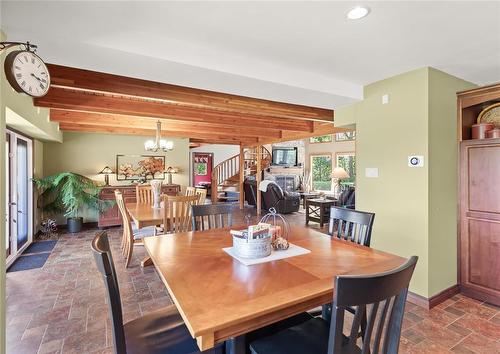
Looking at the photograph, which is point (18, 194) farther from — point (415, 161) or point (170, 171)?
point (415, 161)

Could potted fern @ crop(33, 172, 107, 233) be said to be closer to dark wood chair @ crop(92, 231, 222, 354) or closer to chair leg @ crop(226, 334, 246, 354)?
dark wood chair @ crop(92, 231, 222, 354)

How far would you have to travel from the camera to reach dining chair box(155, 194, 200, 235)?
3.39m

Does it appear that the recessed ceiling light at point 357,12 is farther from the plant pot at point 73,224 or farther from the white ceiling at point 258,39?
the plant pot at point 73,224

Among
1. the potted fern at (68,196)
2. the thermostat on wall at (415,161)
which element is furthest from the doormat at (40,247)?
the thermostat on wall at (415,161)

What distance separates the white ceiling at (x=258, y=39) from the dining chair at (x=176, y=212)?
4.96 feet

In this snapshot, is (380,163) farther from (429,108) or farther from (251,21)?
(251,21)

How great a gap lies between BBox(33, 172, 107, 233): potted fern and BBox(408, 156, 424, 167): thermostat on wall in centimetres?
580

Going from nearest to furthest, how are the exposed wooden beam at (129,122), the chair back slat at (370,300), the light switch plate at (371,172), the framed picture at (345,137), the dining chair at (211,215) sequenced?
the chair back slat at (370,300)
the dining chair at (211,215)
the light switch plate at (371,172)
the exposed wooden beam at (129,122)
the framed picture at (345,137)

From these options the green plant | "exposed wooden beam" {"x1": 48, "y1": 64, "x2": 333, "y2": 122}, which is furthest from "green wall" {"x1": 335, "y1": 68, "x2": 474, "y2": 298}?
the green plant

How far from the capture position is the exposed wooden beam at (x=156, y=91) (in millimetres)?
2695

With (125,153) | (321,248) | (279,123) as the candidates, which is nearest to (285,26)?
(321,248)

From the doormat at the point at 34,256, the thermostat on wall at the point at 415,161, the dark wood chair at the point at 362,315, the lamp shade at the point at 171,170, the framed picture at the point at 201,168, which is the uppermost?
the framed picture at the point at 201,168

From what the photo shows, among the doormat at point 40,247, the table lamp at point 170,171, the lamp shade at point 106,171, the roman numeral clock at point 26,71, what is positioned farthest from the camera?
the table lamp at point 170,171

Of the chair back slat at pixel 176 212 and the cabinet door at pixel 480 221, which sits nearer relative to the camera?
the cabinet door at pixel 480 221
